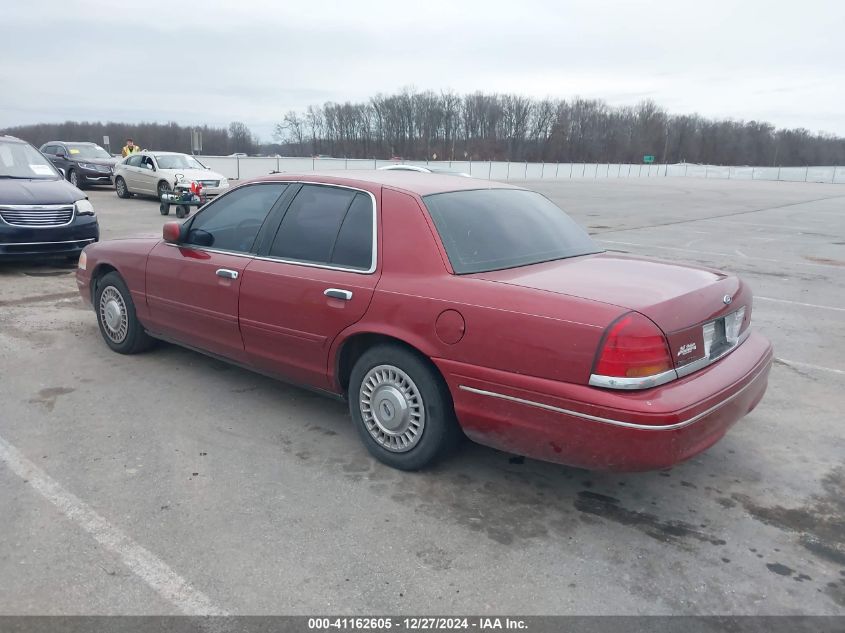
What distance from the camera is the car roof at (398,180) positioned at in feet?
12.9

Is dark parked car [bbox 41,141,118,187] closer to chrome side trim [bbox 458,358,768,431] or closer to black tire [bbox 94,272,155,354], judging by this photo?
black tire [bbox 94,272,155,354]

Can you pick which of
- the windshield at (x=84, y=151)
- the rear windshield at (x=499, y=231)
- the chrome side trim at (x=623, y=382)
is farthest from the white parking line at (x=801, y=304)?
the windshield at (x=84, y=151)

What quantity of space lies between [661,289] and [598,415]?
0.81 metres

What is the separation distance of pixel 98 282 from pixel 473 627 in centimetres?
453

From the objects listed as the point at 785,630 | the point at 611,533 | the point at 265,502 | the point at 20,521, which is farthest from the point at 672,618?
the point at 20,521

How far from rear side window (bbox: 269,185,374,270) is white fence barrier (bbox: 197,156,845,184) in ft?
5.87

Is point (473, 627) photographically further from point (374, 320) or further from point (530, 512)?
point (374, 320)

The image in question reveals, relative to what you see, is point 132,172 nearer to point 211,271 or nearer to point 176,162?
point 176,162

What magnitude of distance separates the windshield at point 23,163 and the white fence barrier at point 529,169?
13.7 feet

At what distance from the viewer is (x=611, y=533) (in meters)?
3.14

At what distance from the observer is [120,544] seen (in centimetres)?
295

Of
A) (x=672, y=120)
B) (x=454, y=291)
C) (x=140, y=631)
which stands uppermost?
(x=672, y=120)

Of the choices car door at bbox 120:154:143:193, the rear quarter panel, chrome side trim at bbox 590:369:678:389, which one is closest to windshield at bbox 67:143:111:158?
car door at bbox 120:154:143:193

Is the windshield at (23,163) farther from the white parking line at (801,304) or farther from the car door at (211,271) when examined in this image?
the white parking line at (801,304)
